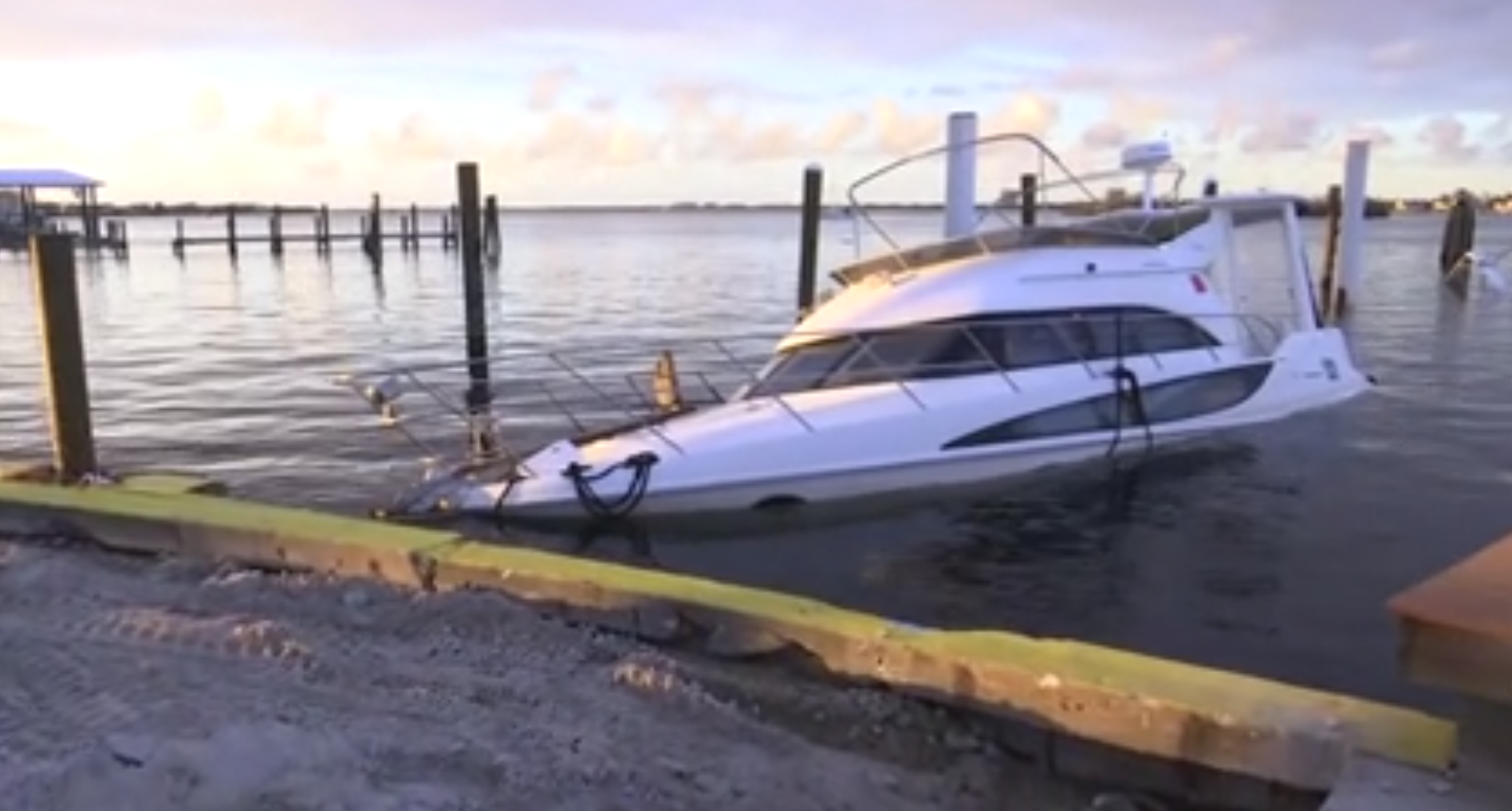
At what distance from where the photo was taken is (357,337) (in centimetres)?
2767

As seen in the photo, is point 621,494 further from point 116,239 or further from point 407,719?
point 116,239

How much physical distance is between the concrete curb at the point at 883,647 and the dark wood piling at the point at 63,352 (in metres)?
2.05

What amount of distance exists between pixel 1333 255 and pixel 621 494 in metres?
26.8

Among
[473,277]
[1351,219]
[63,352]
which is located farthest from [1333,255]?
[63,352]

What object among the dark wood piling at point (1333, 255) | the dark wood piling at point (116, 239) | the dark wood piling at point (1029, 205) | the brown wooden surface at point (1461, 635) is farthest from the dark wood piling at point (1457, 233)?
the dark wood piling at point (116, 239)

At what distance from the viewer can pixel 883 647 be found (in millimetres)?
5680

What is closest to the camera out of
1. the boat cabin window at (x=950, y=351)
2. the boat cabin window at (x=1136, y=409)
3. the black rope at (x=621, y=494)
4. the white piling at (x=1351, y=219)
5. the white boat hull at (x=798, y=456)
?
the black rope at (x=621, y=494)

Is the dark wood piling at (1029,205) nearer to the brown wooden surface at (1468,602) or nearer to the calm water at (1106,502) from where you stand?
the calm water at (1106,502)

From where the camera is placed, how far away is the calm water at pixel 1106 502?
887cm

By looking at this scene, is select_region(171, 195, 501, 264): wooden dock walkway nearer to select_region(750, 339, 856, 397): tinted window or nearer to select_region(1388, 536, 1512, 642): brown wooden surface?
select_region(750, 339, 856, 397): tinted window

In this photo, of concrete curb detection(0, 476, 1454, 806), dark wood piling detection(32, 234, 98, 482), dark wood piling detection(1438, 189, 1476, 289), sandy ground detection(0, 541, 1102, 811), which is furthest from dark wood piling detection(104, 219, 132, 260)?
sandy ground detection(0, 541, 1102, 811)

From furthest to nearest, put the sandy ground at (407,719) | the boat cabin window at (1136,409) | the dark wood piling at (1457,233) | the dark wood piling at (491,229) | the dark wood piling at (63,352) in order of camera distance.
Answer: the dark wood piling at (491,229) < the dark wood piling at (1457,233) < the boat cabin window at (1136,409) < the dark wood piling at (63,352) < the sandy ground at (407,719)

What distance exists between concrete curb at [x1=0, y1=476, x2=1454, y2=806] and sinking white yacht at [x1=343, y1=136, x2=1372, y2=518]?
309 centimetres

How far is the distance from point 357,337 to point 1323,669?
23.0 m
